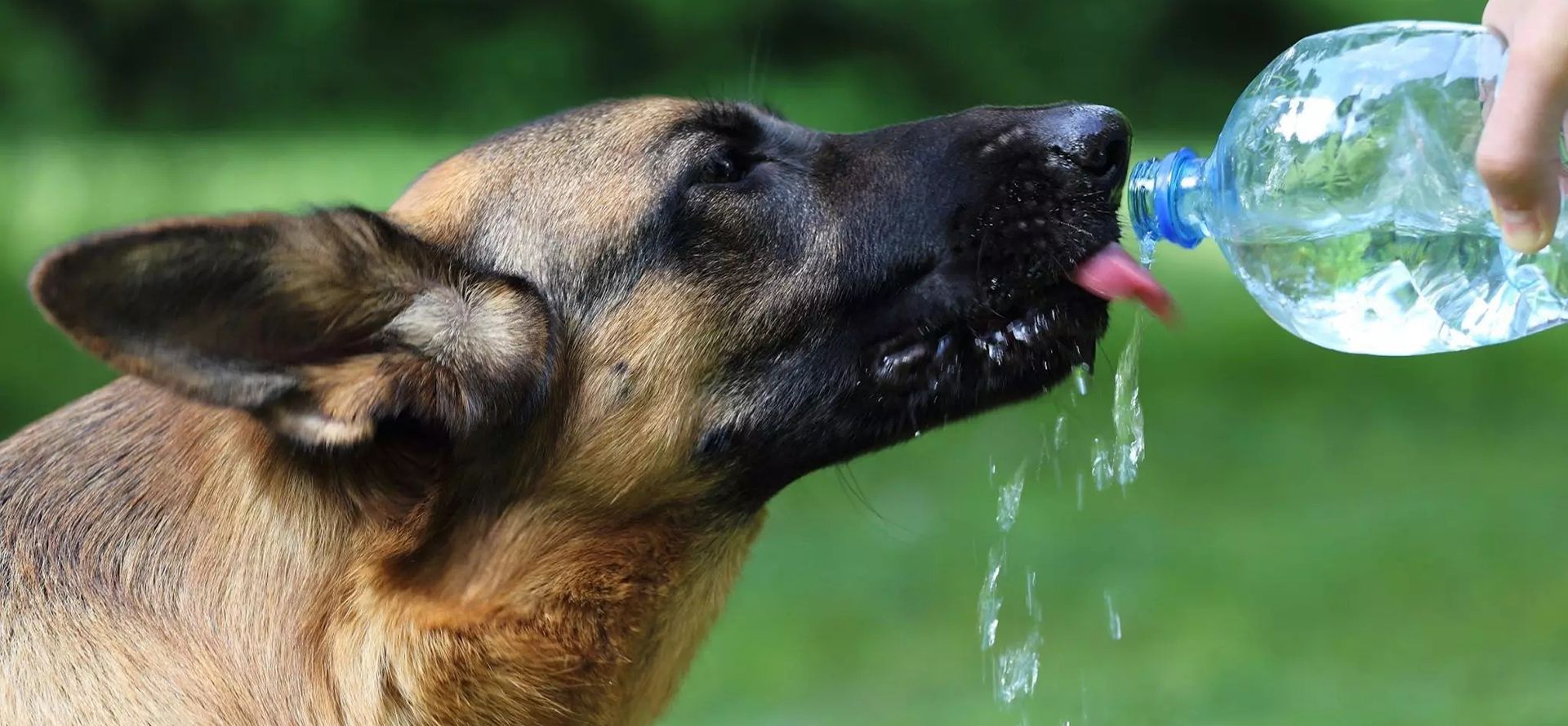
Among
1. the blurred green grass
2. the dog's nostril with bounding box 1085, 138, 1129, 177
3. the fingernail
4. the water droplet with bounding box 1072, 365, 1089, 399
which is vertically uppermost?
the fingernail

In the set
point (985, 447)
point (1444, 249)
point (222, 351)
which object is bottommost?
point (985, 447)

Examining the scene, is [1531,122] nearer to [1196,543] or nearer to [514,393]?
[514,393]

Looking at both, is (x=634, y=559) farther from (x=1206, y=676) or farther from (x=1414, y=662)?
(x=1414, y=662)

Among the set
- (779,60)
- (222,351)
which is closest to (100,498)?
(222,351)

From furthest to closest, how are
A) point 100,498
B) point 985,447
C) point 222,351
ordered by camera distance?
1. point 985,447
2. point 100,498
3. point 222,351

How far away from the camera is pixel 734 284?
8.51 ft

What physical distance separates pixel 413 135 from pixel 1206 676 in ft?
20.9

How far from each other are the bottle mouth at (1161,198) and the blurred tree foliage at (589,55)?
6.45 metres

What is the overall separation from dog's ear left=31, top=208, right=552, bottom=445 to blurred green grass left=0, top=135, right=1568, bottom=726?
3.46 feet

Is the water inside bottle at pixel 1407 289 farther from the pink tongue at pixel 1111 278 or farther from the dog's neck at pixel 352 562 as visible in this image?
the dog's neck at pixel 352 562

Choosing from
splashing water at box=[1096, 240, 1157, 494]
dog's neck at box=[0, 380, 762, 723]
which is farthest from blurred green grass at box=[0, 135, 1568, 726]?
dog's neck at box=[0, 380, 762, 723]

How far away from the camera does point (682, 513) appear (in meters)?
2.58

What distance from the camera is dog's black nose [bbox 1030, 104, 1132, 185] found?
2.63m

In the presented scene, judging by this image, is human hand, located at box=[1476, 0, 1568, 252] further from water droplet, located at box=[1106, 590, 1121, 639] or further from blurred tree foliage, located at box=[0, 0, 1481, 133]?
blurred tree foliage, located at box=[0, 0, 1481, 133]
